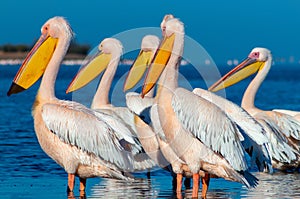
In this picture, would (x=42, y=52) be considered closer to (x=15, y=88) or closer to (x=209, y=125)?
(x=15, y=88)

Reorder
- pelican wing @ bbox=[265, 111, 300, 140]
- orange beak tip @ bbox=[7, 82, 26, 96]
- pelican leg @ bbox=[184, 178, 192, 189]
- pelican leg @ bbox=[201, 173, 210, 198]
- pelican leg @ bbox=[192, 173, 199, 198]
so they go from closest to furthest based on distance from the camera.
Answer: pelican leg @ bbox=[192, 173, 199, 198], pelican leg @ bbox=[201, 173, 210, 198], orange beak tip @ bbox=[7, 82, 26, 96], pelican leg @ bbox=[184, 178, 192, 189], pelican wing @ bbox=[265, 111, 300, 140]

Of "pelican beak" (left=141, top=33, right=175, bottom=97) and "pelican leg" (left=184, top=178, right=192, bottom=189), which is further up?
"pelican beak" (left=141, top=33, right=175, bottom=97)

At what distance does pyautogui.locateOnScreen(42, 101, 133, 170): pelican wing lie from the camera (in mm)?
7867

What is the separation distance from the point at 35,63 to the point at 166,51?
1.44 metres

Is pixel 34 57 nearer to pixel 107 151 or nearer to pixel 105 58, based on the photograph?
pixel 107 151

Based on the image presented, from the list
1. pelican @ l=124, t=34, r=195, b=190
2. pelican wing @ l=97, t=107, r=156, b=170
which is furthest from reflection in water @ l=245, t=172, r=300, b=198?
pelican wing @ l=97, t=107, r=156, b=170

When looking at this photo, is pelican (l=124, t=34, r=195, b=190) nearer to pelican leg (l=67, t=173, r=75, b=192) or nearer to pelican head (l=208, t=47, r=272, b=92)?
pelican leg (l=67, t=173, r=75, b=192)

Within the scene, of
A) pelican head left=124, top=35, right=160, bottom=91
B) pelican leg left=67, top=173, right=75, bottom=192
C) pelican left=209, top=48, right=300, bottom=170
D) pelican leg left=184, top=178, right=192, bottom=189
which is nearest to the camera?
pelican leg left=67, top=173, right=75, bottom=192

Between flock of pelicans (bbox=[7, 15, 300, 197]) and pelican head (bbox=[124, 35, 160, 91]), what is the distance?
1.16 m

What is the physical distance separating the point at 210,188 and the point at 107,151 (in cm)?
162

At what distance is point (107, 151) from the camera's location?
26.0 feet

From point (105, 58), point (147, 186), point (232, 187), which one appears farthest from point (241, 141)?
point (105, 58)

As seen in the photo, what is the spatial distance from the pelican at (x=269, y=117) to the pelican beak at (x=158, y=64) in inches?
92.1

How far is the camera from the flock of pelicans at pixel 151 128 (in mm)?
7828
